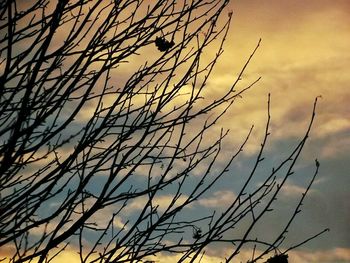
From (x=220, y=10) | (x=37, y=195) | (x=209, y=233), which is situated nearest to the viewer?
(x=209, y=233)

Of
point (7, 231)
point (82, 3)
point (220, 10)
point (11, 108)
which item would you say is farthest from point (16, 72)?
point (220, 10)

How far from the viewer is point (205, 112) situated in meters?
4.45

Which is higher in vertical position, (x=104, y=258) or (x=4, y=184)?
(x=4, y=184)

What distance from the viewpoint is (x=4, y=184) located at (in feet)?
13.6

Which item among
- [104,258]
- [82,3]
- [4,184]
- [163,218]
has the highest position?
[82,3]

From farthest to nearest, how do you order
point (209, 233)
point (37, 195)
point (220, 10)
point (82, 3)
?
point (220, 10), point (82, 3), point (37, 195), point (209, 233)

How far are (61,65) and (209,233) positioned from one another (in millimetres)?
1917

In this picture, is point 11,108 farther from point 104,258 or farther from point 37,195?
point 104,258

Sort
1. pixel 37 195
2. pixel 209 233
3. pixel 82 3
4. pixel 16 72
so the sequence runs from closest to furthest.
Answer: pixel 209 233
pixel 37 195
pixel 16 72
pixel 82 3

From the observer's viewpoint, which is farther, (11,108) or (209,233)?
(11,108)

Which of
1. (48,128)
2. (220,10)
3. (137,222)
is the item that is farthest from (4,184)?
(220,10)

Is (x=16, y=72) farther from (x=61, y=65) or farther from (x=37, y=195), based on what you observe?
(x=37, y=195)

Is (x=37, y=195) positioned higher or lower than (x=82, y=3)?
lower

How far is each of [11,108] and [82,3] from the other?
0.99 meters
